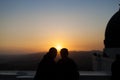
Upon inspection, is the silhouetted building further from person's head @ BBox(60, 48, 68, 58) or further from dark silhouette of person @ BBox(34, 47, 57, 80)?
dark silhouette of person @ BBox(34, 47, 57, 80)

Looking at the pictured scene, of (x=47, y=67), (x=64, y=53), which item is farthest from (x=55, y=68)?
(x=64, y=53)

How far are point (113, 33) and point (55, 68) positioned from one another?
19960 mm

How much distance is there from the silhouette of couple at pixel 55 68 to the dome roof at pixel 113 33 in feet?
61.9

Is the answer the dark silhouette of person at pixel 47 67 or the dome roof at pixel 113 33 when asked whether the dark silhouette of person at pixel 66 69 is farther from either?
the dome roof at pixel 113 33

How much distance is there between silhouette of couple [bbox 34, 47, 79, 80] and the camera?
7934 millimetres

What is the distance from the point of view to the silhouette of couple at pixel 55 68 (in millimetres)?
7934

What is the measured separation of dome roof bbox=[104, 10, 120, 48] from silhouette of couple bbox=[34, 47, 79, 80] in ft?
61.9

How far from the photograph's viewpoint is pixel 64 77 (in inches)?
319

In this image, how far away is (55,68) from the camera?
316 inches

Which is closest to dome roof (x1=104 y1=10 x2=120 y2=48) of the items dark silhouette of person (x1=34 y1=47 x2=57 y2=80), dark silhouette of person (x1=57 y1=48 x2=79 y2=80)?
dark silhouette of person (x1=57 y1=48 x2=79 y2=80)

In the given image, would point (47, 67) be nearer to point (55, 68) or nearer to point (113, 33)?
point (55, 68)

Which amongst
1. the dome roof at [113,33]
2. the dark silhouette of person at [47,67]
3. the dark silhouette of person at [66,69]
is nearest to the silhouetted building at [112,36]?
the dome roof at [113,33]

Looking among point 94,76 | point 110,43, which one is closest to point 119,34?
point 110,43

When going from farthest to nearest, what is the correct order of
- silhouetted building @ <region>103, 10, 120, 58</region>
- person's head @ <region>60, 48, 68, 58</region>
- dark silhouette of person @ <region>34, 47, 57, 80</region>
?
silhouetted building @ <region>103, 10, 120, 58</region> → person's head @ <region>60, 48, 68, 58</region> → dark silhouette of person @ <region>34, 47, 57, 80</region>
